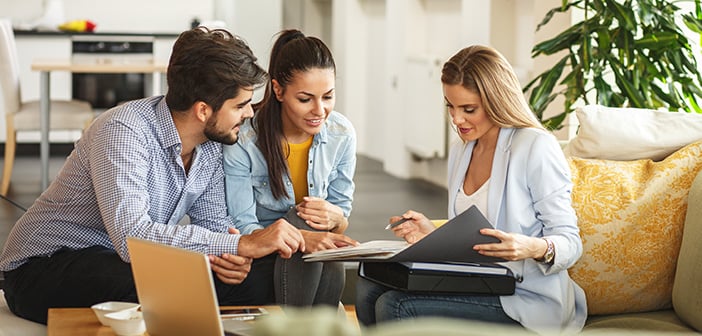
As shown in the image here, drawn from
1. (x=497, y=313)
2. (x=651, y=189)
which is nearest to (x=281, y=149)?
(x=497, y=313)

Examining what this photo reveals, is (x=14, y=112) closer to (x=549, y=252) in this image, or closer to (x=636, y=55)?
(x=636, y=55)

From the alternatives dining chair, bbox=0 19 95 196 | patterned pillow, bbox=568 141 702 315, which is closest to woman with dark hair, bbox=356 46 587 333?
patterned pillow, bbox=568 141 702 315

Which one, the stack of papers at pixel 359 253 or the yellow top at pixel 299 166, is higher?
the yellow top at pixel 299 166

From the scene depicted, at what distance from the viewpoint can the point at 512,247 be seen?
2242 millimetres

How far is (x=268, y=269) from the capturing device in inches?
104

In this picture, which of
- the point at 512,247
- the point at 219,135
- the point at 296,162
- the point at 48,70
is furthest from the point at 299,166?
the point at 48,70

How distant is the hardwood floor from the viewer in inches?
221

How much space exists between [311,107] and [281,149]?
15 centimetres

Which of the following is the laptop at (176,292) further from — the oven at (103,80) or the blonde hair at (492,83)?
the oven at (103,80)

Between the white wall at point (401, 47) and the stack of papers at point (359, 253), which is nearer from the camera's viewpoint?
the stack of papers at point (359, 253)

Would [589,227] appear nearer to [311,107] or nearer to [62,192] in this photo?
[311,107]

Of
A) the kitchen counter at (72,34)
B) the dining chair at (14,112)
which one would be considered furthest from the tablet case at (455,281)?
the kitchen counter at (72,34)

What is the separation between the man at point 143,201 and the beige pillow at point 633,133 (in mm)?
831

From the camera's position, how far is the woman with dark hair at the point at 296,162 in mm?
2629
